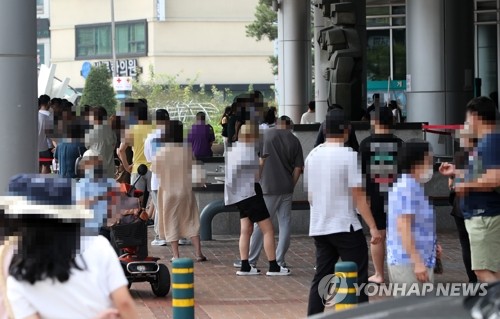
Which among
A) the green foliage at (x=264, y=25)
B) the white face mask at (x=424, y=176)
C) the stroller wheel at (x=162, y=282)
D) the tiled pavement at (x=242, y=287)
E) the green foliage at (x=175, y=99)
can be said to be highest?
the green foliage at (x=264, y=25)

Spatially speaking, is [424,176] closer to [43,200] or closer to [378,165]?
[378,165]

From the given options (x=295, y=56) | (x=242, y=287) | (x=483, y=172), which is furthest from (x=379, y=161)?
(x=295, y=56)

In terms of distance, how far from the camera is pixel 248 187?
42.1 ft

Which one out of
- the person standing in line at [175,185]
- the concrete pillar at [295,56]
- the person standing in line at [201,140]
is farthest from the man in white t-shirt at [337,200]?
the concrete pillar at [295,56]

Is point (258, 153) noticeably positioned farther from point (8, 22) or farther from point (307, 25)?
point (307, 25)

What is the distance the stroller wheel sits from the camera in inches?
461

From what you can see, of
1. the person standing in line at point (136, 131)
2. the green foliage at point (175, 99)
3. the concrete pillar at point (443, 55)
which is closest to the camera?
the person standing in line at point (136, 131)

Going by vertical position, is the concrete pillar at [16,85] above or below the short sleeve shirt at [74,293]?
above

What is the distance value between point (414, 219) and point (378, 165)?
3352 mm

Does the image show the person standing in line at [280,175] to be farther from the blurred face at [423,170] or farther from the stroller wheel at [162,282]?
the blurred face at [423,170]

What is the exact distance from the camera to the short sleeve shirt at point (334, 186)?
29.9 feet

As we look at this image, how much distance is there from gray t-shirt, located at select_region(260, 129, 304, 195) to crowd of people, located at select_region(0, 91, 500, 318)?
0.01 metres

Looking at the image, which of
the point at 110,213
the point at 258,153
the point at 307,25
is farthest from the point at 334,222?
the point at 307,25

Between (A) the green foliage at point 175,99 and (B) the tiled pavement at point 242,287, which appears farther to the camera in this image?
(A) the green foliage at point 175,99
